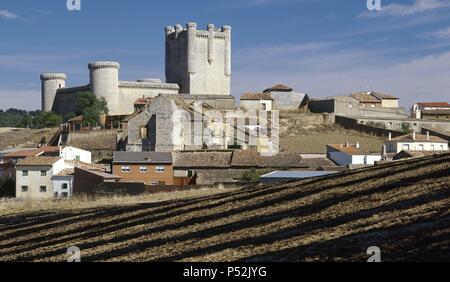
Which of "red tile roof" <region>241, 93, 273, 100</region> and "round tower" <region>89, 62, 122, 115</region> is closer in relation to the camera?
"red tile roof" <region>241, 93, 273, 100</region>

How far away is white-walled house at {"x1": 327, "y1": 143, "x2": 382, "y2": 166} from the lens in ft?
175

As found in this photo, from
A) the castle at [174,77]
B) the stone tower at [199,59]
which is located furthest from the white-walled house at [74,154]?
the stone tower at [199,59]

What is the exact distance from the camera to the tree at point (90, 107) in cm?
8447

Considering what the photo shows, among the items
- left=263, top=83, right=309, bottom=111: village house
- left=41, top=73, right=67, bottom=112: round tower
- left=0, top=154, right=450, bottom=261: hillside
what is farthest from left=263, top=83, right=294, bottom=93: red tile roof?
left=0, top=154, right=450, bottom=261: hillside

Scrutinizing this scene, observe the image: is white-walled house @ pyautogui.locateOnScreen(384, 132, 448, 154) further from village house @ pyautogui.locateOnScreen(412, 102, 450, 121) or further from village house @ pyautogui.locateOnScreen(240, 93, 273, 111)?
village house @ pyautogui.locateOnScreen(412, 102, 450, 121)

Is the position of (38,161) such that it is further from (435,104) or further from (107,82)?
(435,104)

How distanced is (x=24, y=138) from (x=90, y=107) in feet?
28.5

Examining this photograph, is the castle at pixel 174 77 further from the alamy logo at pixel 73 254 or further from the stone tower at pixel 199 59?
the alamy logo at pixel 73 254

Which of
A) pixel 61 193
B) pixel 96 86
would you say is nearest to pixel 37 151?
pixel 61 193

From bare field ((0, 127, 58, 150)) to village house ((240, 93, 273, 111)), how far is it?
70.4ft

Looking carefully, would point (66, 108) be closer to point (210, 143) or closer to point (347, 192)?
point (210, 143)

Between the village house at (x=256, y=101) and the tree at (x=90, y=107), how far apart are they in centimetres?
1656

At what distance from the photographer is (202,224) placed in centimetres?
1694

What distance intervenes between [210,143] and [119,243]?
46.7m
